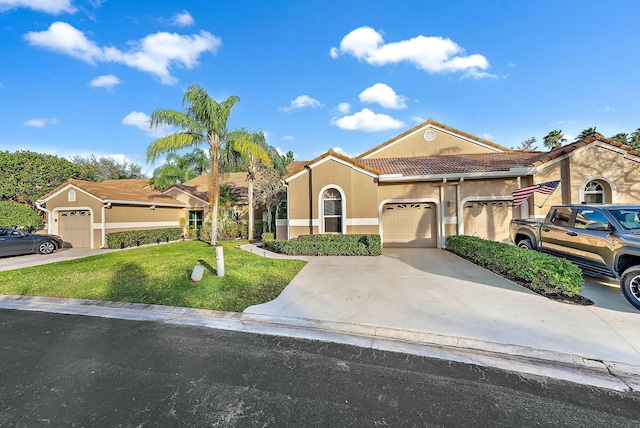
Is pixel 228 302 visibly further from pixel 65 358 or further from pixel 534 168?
pixel 534 168

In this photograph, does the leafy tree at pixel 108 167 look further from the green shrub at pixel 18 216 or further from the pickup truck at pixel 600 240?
the pickup truck at pixel 600 240

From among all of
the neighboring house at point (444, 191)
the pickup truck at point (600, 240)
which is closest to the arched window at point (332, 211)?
the neighboring house at point (444, 191)

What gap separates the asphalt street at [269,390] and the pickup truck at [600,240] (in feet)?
12.8

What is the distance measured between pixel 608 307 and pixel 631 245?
1364 mm

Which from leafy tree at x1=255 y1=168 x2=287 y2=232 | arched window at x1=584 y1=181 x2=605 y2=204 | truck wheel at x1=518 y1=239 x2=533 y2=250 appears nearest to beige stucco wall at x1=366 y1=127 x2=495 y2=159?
arched window at x1=584 y1=181 x2=605 y2=204

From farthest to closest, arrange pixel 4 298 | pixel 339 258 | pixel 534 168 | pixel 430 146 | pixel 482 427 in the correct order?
1. pixel 430 146
2. pixel 534 168
3. pixel 339 258
4. pixel 4 298
5. pixel 482 427

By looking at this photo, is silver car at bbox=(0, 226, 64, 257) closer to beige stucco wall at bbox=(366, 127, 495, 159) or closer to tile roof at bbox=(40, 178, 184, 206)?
tile roof at bbox=(40, 178, 184, 206)

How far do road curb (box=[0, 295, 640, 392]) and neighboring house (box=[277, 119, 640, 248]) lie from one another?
26.7 ft

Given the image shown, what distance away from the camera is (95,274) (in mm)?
8570

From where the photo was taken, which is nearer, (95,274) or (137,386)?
(137,386)

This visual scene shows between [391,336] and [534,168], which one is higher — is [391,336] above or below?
below

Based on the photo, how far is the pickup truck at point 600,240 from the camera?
541 cm

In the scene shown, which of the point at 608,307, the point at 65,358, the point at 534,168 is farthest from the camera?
the point at 534,168

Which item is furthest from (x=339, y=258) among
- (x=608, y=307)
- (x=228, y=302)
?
(x=608, y=307)
